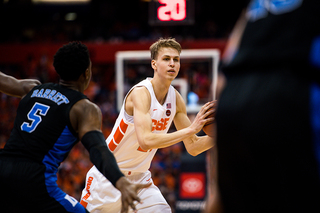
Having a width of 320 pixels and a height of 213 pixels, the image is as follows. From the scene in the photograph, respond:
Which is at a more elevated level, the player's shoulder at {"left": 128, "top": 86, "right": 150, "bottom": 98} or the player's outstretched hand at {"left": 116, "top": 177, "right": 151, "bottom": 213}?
the player's shoulder at {"left": 128, "top": 86, "right": 150, "bottom": 98}

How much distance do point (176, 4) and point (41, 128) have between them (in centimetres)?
530

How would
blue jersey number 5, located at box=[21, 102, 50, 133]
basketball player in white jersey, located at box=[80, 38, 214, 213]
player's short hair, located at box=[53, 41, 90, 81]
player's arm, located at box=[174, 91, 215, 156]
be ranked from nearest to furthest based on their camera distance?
blue jersey number 5, located at box=[21, 102, 50, 133] → player's short hair, located at box=[53, 41, 90, 81] → basketball player in white jersey, located at box=[80, 38, 214, 213] → player's arm, located at box=[174, 91, 215, 156]

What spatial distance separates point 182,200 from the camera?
1069 centimetres

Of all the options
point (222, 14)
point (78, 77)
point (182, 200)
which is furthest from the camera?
point (222, 14)

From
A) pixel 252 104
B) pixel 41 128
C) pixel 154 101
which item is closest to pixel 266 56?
pixel 252 104

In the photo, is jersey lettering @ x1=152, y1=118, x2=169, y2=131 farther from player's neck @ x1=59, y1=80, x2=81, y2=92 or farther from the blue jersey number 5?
the blue jersey number 5

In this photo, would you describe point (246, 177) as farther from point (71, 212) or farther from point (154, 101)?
point (154, 101)

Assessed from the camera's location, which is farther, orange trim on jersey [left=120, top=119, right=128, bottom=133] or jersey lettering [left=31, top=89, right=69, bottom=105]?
orange trim on jersey [left=120, top=119, right=128, bottom=133]

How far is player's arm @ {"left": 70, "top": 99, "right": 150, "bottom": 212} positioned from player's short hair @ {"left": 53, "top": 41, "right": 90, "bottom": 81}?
29cm

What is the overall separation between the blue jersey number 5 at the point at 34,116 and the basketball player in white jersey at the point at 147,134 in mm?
1299

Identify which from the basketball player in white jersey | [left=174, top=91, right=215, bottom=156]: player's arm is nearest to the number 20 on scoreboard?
the basketball player in white jersey

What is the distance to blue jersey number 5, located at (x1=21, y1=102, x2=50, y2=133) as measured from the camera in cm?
302

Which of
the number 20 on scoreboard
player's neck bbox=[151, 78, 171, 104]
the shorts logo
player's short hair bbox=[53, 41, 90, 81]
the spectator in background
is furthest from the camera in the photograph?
the number 20 on scoreboard

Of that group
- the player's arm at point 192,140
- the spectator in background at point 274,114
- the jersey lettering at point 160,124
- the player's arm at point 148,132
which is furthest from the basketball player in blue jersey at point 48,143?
the player's arm at point 192,140
